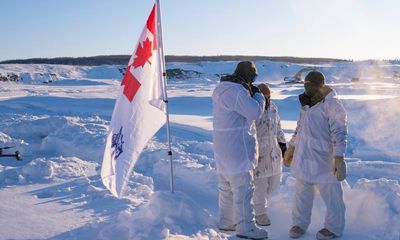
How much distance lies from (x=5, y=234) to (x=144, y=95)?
1.61m

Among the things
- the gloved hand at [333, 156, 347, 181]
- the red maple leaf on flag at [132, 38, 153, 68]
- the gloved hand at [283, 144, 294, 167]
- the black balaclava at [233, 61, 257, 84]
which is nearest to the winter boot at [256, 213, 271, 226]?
the gloved hand at [283, 144, 294, 167]

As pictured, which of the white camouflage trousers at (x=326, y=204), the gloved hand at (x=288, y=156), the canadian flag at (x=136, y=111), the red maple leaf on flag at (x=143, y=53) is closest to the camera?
the canadian flag at (x=136, y=111)

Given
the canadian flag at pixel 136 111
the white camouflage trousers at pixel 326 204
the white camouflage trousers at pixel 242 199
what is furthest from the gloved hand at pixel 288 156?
the canadian flag at pixel 136 111

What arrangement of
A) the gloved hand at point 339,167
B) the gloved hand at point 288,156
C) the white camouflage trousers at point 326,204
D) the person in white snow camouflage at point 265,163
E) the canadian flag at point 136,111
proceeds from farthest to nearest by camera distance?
the person in white snow camouflage at point 265,163 → the gloved hand at point 288,156 → the white camouflage trousers at point 326,204 → the canadian flag at point 136,111 → the gloved hand at point 339,167

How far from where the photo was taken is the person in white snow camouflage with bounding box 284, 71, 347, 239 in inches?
154

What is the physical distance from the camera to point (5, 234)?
3.82 metres

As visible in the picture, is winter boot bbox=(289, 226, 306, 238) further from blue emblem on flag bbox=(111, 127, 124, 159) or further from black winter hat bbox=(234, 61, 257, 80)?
blue emblem on flag bbox=(111, 127, 124, 159)

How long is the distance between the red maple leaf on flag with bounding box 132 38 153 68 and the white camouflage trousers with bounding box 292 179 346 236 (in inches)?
69.2

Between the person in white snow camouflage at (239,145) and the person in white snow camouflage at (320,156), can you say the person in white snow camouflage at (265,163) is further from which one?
the person in white snow camouflage at (239,145)

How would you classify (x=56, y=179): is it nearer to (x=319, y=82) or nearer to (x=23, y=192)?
(x=23, y=192)

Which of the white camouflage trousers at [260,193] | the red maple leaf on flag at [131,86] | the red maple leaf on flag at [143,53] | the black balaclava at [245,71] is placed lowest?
the white camouflage trousers at [260,193]

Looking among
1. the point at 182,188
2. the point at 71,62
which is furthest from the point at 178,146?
the point at 71,62

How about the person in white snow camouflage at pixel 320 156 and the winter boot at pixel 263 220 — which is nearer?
the person in white snow camouflage at pixel 320 156

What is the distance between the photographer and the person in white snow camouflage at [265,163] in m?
4.61
